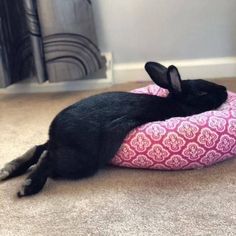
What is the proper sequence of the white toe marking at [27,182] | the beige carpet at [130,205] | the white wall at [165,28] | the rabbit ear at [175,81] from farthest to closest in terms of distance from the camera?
the white wall at [165,28] < the rabbit ear at [175,81] < the white toe marking at [27,182] < the beige carpet at [130,205]

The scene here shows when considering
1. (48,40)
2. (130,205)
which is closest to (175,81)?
(130,205)

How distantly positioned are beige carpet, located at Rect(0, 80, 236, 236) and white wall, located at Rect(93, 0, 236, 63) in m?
1.05

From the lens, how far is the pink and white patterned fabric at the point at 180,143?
1.30 meters

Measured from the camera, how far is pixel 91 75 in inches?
90.6

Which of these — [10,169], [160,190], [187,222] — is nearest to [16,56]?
[10,169]

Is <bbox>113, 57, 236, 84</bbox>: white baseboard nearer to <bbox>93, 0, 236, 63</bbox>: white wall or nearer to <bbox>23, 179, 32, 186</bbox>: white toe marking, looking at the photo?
<bbox>93, 0, 236, 63</bbox>: white wall

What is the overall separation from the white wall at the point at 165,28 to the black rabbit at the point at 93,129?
0.85 meters

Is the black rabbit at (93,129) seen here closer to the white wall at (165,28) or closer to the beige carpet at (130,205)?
the beige carpet at (130,205)

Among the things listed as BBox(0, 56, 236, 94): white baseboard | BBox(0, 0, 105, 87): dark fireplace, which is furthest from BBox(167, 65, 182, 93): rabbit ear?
BBox(0, 56, 236, 94): white baseboard

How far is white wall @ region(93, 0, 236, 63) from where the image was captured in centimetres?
222

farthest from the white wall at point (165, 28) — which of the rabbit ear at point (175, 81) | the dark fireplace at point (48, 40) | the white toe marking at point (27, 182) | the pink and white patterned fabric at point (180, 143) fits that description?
the white toe marking at point (27, 182)

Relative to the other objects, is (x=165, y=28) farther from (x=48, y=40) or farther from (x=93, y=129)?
(x=93, y=129)

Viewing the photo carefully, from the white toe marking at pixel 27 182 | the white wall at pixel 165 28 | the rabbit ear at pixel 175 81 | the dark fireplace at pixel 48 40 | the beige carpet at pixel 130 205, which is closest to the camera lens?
the beige carpet at pixel 130 205

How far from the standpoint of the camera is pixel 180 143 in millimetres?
1300
